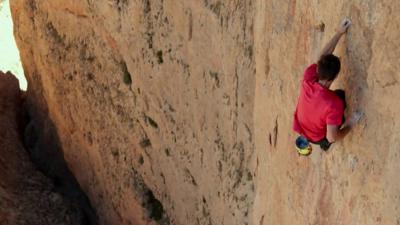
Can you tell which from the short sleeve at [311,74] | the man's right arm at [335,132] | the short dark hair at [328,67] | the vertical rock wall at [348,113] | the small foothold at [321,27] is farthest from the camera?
the small foothold at [321,27]

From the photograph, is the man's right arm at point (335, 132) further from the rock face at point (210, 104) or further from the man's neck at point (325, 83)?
the man's neck at point (325, 83)

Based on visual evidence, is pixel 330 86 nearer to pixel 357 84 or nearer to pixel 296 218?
pixel 357 84

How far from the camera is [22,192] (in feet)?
38.1

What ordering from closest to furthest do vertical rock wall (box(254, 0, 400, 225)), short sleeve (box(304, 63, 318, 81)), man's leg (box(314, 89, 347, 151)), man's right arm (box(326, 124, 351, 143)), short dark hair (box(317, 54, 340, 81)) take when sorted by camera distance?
vertical rock wall (box(254, 0, 400, 225)) < short dark hair (box(317, 54, 340, 81)) < man's right arm (box(326, 124, 351, 143)) < man's leg (box(314, 89, 347, 151)) < short sleeve (box(304, 63, 318, 81))

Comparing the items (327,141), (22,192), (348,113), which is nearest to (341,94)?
(348,113)

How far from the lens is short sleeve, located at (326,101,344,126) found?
15.5 ft

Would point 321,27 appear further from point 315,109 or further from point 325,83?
point 315,109

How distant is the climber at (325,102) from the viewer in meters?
4.71

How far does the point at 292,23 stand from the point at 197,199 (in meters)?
3.80

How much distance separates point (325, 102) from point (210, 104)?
321 centimetres

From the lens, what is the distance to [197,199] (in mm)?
8914

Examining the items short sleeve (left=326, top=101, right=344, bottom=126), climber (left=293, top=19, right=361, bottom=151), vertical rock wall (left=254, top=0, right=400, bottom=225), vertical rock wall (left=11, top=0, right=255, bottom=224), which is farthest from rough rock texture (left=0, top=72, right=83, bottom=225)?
short sleeve (left=326, top=101, right=344, bottom=126)

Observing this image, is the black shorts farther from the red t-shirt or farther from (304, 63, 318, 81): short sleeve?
(304, 63, 318, 81): short sleeve

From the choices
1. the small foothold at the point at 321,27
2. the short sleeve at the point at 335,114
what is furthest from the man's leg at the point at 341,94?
the small foothold at the point at 321,27
